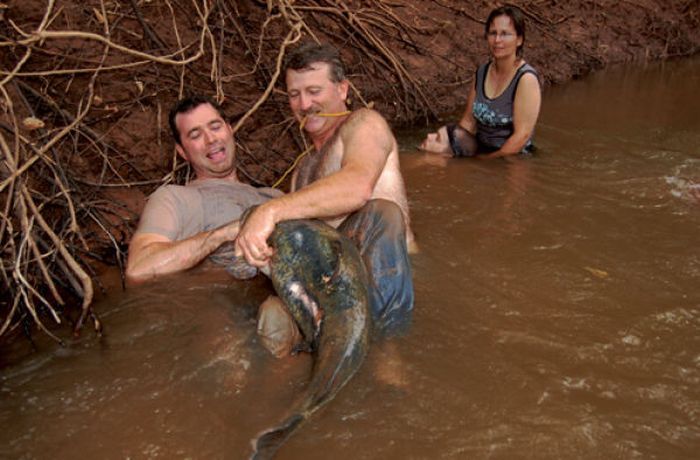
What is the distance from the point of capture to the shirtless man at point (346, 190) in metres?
2.42

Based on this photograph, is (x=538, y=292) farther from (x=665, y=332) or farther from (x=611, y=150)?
(x=611, y=150)

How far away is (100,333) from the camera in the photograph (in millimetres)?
2701

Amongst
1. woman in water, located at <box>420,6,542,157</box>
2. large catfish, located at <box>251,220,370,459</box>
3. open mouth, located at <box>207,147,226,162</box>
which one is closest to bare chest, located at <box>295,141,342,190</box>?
open mouth, located at <box>207,147,226,162</box>

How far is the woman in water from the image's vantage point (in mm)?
4777

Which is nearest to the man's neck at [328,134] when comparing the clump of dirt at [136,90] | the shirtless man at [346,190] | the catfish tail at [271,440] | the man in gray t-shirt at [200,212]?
the shirtless man at [346,190]

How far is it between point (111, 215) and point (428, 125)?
3.52 metres

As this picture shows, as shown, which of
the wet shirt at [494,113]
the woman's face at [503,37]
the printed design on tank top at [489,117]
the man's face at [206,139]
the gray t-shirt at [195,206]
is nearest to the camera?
the gray t-shirt at [195,206]

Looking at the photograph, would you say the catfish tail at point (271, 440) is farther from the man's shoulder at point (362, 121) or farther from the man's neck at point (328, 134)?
the man's neck at point (328, 134)

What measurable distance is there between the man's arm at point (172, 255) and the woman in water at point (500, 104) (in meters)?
2.87

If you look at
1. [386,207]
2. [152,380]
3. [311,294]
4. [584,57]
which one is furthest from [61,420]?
[584,57]

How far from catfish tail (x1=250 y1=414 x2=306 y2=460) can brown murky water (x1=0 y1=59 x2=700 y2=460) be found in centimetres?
21

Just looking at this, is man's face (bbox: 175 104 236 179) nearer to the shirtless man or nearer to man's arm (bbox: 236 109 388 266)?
the shirtless man

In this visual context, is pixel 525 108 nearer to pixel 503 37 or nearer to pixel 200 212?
pixel 503 37

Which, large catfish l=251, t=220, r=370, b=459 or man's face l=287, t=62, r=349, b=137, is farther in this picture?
man's face l=287, t=62, r=349, b=137
